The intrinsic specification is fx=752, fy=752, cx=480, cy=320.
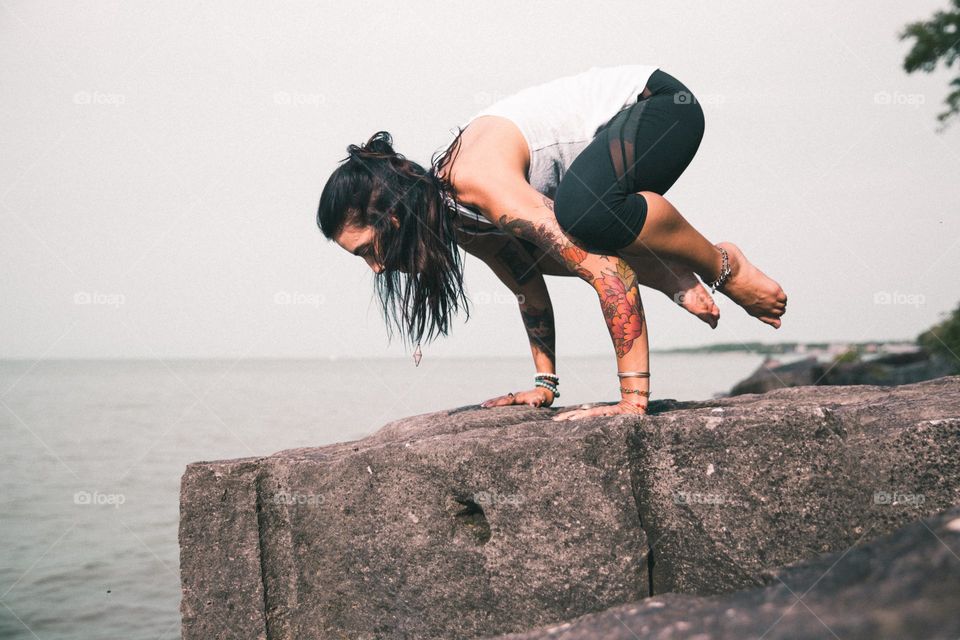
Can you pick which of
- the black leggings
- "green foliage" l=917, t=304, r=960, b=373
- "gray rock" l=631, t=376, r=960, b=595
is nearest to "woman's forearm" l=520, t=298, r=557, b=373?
the black leggings

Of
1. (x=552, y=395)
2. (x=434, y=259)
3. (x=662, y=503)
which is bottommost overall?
(x=662, y=503)

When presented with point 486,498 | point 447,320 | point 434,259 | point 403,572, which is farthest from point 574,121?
point 403,572

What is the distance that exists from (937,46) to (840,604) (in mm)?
10207

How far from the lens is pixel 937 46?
30.2ft

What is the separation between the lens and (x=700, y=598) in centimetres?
184

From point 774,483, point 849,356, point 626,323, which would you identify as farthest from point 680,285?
point 849,356

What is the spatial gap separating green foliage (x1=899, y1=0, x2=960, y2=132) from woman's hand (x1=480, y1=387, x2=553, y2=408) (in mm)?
8667

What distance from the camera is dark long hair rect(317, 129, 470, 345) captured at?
2773 millimetres

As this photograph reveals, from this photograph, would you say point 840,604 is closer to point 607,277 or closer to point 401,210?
point 607,277

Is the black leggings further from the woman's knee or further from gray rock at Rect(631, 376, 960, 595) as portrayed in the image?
gray rock at Rect(631, 376, 960, 595)

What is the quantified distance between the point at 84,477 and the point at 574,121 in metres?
8.54

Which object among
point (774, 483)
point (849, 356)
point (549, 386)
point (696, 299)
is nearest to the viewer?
point (774, 483)

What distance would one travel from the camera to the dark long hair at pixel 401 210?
9.10ft

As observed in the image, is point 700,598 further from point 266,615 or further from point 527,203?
point 266,615
